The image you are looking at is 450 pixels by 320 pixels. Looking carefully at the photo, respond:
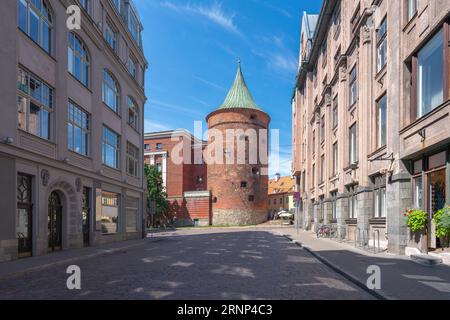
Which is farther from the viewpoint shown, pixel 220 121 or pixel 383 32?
pixel 220 121

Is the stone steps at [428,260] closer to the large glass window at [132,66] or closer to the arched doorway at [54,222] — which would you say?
the arched doorway at [54,222]

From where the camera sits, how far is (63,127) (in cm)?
1847

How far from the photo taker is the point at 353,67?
78.1 feet

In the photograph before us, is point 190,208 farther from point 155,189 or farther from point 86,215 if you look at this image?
point 86,215

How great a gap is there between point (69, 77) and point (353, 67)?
49.6 feet

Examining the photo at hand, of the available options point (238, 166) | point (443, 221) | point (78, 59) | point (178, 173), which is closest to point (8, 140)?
point (78, 59)

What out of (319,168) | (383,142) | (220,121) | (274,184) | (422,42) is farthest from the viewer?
(274,184)

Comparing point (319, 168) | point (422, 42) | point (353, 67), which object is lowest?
point (319, 168)

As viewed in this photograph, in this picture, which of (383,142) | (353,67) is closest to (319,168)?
(353,67)

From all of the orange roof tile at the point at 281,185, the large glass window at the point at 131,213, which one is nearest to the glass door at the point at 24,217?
the large glass window at the point at 131,213

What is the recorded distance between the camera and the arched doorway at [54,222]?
17859 mm

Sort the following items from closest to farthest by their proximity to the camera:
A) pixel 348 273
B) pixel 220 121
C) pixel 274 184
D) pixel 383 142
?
pixel 348 273 → pixel 383 142 → pixel 220 121 → pixel 274 184

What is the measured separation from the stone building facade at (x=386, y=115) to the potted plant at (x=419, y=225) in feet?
0.76
